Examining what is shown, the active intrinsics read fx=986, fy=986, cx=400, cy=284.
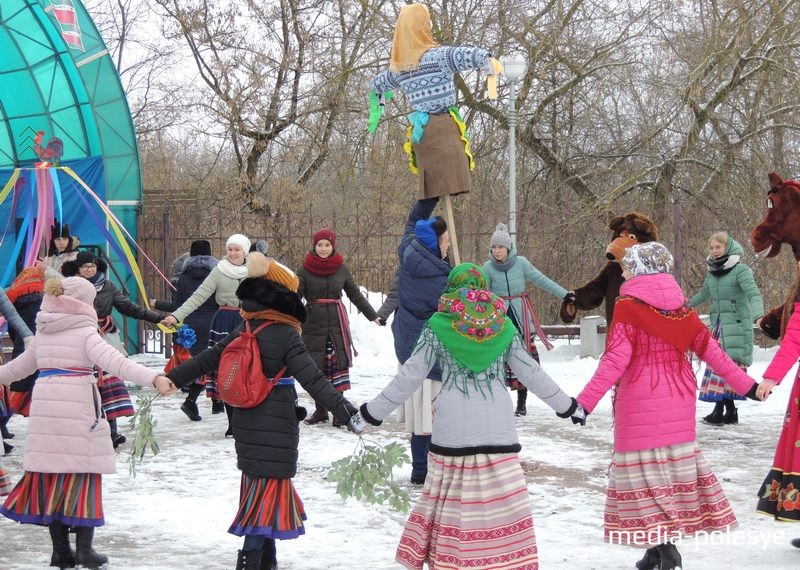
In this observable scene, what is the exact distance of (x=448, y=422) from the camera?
429cm

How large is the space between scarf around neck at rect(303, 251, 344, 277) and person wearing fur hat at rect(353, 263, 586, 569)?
446 cm

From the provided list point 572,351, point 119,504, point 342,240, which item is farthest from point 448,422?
point 342,240

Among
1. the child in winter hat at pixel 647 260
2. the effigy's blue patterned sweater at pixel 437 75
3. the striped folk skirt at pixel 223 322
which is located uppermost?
the effigy's blue patterned sweater at pixel 437 75

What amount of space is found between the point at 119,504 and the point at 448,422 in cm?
296

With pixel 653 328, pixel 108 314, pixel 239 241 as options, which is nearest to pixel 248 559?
pixel 653 328

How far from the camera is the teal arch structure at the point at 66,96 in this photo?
1372cm

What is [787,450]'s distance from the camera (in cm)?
500

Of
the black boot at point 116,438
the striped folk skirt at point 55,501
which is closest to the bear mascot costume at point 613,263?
the striped folk skirt at point 55,501

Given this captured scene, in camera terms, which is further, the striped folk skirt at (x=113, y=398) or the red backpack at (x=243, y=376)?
the striped folk skirt at (x=113, y=398)

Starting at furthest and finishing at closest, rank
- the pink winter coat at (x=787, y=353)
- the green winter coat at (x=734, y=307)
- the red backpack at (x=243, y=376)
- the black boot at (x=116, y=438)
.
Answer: the green winter coat at (x=734, y=307) → the black boot at (x=116, y=438) → the pink winter coat at (x=787, y=353) → the red backpack at (x=243, y=376)

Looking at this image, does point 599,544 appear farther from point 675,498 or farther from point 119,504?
point 119,504

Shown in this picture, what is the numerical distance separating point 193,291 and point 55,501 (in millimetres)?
4591

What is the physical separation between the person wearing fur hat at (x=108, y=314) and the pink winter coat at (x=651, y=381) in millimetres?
3260

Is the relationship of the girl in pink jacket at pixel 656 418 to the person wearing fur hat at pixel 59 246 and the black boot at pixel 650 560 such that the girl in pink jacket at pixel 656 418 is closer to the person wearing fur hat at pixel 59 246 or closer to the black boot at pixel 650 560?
the black boot at pixel 650 560
